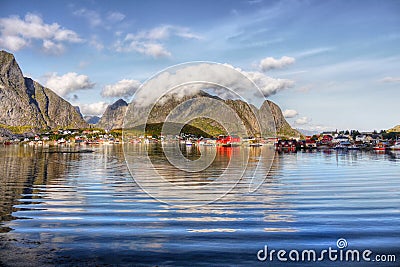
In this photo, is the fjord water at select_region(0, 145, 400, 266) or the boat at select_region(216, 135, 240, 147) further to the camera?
the boat at select_region(216, 135, 240, 147)

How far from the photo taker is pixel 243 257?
10664 millimetres

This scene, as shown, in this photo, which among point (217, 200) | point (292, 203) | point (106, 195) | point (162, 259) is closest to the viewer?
point (162, 259)

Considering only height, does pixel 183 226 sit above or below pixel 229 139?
below

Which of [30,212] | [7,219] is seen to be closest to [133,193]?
[30,212]

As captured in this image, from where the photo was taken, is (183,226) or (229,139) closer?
(183,226)

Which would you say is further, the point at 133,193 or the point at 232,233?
the point at 133,193

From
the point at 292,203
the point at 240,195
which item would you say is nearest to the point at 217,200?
the point at 240,195

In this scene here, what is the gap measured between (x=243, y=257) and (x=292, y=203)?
9.80 metres

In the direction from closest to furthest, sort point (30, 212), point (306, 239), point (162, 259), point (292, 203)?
point (162, 259)
point (306, 239)
point (30, 212)
point (292, 203)

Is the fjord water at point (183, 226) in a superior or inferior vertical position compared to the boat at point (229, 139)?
inferior

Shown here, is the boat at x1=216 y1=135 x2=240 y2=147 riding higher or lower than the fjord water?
higher

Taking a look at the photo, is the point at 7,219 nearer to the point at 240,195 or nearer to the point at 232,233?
the point at 232,233

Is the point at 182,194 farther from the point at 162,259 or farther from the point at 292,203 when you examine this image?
the point at 162,259

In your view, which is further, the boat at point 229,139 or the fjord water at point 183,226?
the boat at point 229,139
